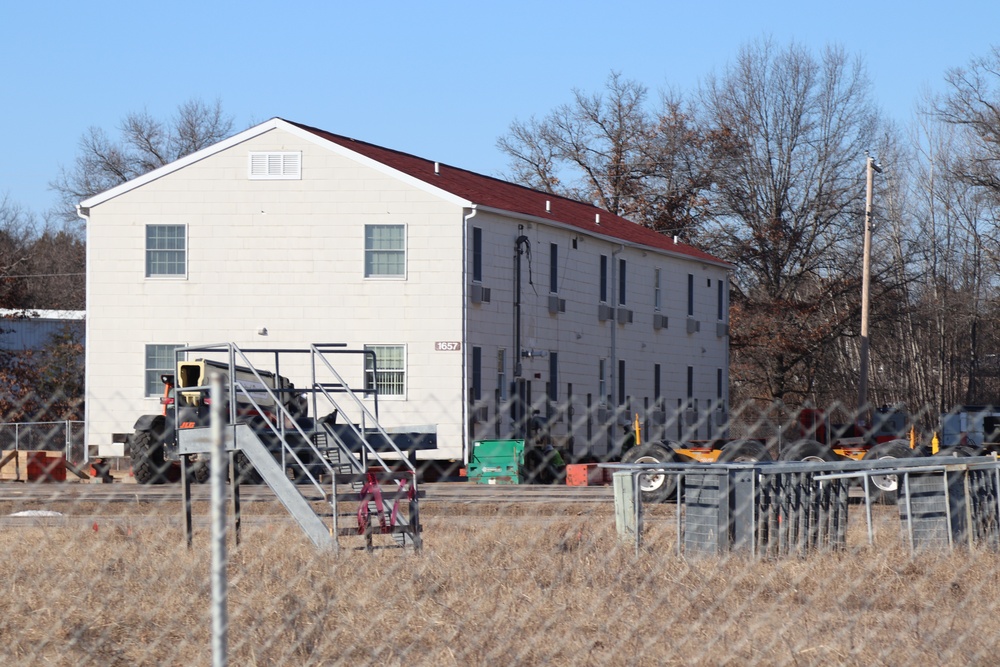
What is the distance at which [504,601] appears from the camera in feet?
28.9

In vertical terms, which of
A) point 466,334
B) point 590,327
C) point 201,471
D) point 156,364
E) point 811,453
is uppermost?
point 590,327

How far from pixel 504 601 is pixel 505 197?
2893cm

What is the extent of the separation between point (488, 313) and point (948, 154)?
106 feet

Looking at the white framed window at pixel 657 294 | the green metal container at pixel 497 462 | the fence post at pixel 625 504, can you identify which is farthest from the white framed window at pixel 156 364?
the fence post at pixel 625 504

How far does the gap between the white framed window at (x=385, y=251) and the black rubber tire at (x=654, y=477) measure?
1236 centimetres

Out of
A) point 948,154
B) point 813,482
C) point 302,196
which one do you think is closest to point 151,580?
point 813,482

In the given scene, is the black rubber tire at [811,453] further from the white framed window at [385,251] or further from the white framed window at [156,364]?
the white framed window at [156,364]

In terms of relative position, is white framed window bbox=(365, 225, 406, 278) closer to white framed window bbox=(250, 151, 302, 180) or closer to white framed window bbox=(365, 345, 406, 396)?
white framed window bbox=(365, 345, 406, 396)

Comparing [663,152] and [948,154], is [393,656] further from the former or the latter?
[948,154]

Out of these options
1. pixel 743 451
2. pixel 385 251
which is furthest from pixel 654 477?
pixel 385 251

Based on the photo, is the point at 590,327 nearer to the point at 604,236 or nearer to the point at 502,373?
the point at 604,236

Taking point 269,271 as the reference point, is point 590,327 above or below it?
below

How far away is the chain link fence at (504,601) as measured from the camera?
7.64 m

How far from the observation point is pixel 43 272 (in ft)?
239
